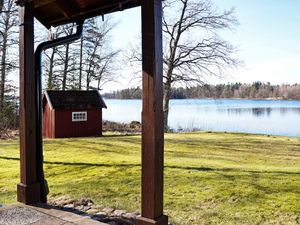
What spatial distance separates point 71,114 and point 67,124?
22.0 inches

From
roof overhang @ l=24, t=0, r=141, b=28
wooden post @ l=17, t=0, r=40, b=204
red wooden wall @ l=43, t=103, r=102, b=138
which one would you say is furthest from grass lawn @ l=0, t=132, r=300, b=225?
red wooden wall @ l=43, t=103, r=102, b=138

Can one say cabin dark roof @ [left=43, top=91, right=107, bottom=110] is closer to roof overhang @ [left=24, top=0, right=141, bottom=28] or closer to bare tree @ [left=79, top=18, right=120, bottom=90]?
bare tree @ [left=79, top=18, right=120, bottom=90]

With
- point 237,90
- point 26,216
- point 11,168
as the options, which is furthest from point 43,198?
point 237,90

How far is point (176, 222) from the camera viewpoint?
3221mm

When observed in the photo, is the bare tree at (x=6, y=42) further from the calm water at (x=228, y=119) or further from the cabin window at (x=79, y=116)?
the calm water at (x=228, y=119)

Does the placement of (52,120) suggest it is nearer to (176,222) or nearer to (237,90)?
(176,222)

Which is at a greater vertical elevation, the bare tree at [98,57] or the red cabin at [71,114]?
the bare tree at [98,57]

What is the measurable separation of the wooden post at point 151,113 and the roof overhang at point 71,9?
2.89 feet

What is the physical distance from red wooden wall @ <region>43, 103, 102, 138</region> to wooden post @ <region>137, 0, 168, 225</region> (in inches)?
550

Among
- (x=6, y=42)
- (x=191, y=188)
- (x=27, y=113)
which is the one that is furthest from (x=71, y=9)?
(x=6, y=42)

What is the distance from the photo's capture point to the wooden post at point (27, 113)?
335 centimetres

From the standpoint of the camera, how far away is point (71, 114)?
1592 cm

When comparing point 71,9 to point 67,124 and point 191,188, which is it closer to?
point 191,188

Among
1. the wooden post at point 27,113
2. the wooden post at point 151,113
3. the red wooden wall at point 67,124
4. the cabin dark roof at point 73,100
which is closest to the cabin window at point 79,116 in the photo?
the red wooden wall at point 67,124
